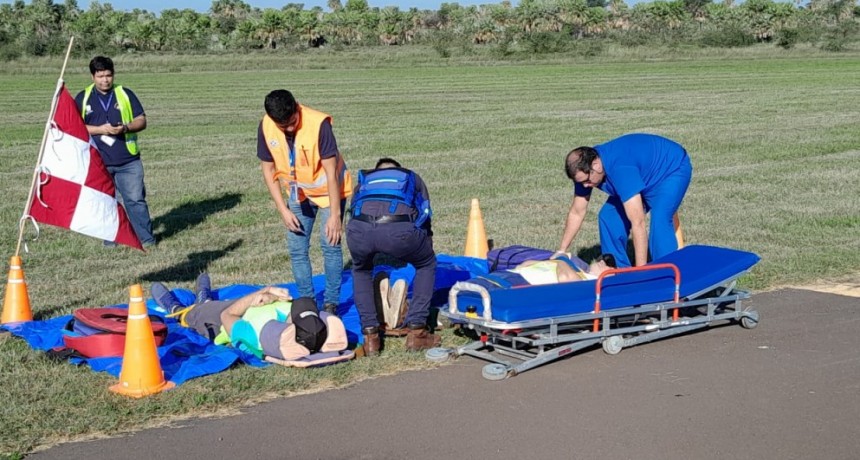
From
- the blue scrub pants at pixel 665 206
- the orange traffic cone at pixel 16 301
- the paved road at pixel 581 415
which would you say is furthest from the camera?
the blue scrub pants at pixel 665 206

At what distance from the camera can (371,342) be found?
24.1 feet

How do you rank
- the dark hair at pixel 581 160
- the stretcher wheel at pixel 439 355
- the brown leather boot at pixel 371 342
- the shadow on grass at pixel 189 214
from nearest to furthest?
the stretcher wheel at pixel 439 355 < the brown leather boot at pixel 371 342 < the dark hair at pixel 581 160 < the shadow on grass at pixel 189 214

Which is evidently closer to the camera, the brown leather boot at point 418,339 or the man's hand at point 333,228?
the brown leather boot at point 418,339

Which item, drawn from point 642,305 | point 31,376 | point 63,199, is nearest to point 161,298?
point 63,199

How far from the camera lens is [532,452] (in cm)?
549

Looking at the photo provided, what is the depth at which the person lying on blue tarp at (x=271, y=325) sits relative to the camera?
696 cm

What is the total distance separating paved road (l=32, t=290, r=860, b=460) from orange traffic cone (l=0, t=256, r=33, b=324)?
2.85 m

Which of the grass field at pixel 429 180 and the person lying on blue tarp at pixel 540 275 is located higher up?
the person lying on blue tarp at pixel 540 275

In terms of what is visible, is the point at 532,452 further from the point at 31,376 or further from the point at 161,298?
the point at 161,298

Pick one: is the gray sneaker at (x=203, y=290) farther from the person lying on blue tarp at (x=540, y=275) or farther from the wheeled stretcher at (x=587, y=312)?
the person lying on blue tarp at (x=540, y=275)

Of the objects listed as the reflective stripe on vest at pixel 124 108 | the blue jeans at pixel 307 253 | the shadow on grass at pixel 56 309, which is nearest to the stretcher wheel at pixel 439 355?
the blue jeans at pixel 307 253

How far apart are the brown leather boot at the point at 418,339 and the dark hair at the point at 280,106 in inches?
69.3

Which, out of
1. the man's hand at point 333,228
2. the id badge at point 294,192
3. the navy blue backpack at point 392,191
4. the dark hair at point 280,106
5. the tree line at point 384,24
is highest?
the dark hair at point 280,106

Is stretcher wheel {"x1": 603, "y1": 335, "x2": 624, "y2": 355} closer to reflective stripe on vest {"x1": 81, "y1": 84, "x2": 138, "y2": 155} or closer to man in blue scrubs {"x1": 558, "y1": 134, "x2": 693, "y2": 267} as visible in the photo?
man in blue scrubs {"x1": 558, "y1": 134, "x2": 693, "y2": 267}
